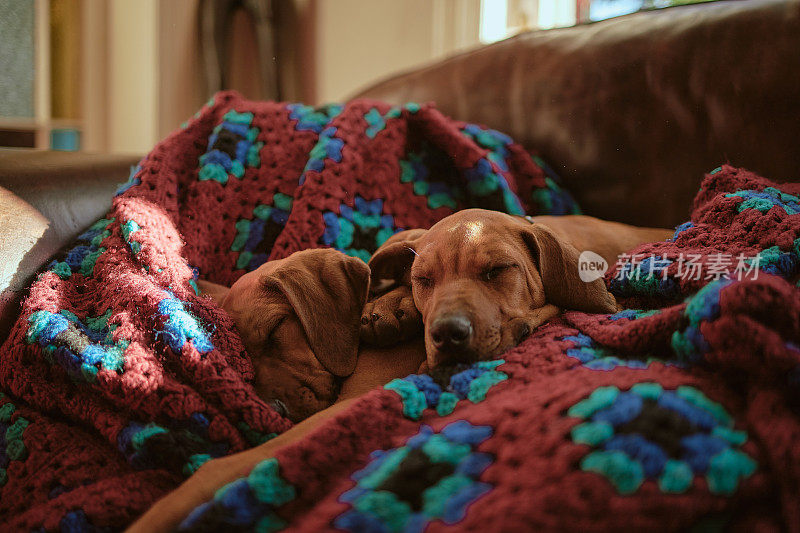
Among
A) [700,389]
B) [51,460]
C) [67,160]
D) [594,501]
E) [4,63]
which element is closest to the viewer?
[594,501]

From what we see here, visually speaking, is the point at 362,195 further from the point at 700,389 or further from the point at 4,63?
the point at 4,63

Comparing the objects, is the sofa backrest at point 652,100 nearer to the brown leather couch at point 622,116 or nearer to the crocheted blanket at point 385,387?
the brown leather couch at point 622,116

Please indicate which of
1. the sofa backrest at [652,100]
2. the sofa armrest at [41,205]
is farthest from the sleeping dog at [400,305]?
the sofa backrest at [652,100]

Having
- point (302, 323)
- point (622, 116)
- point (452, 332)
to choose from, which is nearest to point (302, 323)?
point (302, 323)

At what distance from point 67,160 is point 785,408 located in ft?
5.72

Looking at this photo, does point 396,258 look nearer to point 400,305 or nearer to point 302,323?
point 400,305

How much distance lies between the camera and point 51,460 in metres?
1.08

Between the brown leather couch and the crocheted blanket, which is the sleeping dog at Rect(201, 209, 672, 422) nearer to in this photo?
the crocheted blanket

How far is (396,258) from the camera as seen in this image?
63.2 inches

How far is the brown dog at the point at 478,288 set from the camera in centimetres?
124

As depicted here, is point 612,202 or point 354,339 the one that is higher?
point 612,202

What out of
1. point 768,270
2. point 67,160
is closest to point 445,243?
point 768,270

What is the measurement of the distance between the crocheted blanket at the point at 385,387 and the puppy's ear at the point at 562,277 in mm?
72

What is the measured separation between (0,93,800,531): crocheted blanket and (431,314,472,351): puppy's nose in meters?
0.07
